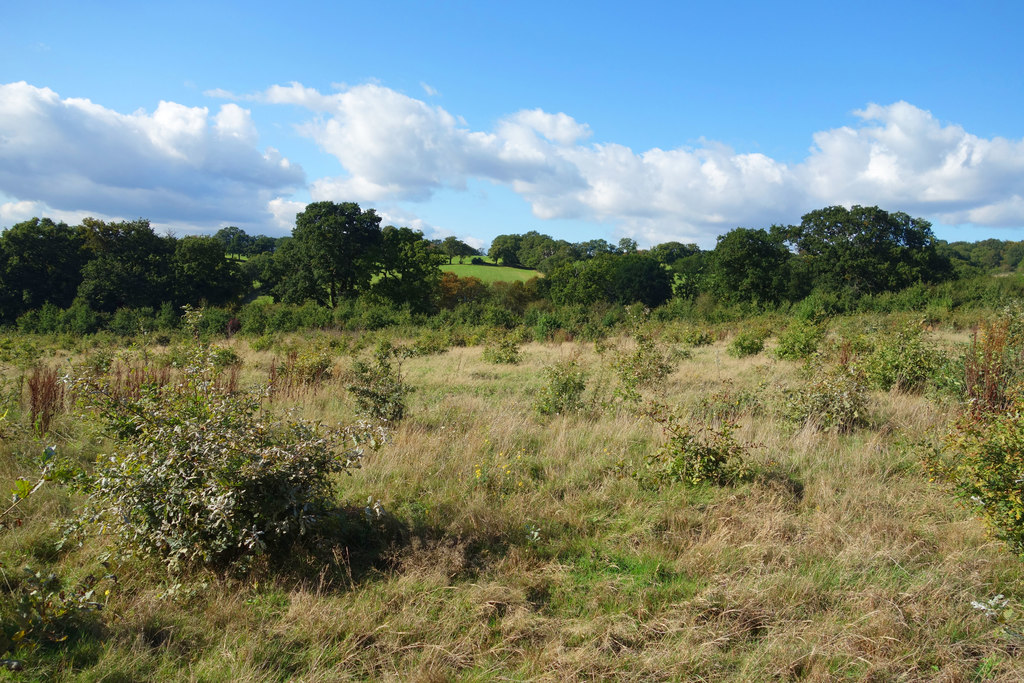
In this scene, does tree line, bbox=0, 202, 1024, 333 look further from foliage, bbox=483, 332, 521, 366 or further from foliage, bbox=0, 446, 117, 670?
foliage, bbox=0, 446, 117, 670

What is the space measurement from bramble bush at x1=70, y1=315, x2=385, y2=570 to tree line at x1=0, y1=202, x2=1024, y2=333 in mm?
33573

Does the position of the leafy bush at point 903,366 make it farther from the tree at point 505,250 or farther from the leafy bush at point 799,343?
the tree at point 505,250

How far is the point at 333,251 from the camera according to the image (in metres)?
41.0

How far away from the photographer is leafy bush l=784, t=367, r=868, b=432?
6.74 metres

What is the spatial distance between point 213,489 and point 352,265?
4014 cm

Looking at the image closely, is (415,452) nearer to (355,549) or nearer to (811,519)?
(355,549)

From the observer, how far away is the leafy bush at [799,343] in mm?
13583

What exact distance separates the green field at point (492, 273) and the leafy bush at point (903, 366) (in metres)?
47.9

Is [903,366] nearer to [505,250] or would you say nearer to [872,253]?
[872,253]

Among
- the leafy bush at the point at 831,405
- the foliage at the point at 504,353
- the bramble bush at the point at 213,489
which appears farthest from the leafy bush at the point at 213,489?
the foliage at the point at 504,353

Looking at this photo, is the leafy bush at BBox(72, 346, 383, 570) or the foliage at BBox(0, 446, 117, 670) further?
the leafy bush at BBox(72, 346, 383, 570)

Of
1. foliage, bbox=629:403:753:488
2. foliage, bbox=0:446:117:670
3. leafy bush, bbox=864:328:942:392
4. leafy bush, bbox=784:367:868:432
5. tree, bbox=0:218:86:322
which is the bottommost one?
foliage, bbox=0:446:117:670

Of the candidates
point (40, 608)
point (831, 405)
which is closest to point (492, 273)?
point (831, 405)

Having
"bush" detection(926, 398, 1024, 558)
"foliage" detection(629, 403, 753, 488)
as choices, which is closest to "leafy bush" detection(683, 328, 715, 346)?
"foliage" detection(629, 403, 753, 488)
